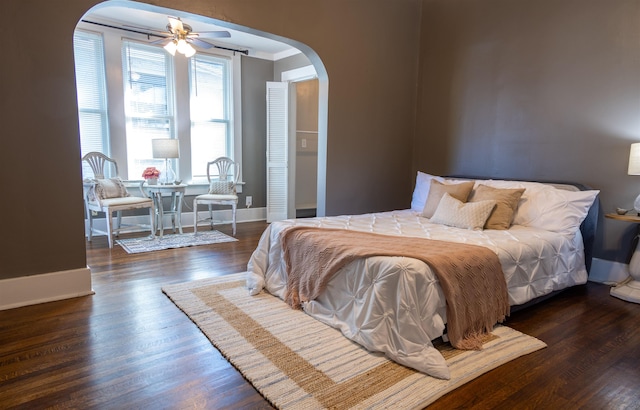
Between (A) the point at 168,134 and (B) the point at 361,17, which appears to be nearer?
(B) the point at 361,17

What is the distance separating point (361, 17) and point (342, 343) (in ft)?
10.7

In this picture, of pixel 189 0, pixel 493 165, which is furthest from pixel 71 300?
pixel 493 165

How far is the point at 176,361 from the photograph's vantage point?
196cm

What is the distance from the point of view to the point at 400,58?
14.5 feet

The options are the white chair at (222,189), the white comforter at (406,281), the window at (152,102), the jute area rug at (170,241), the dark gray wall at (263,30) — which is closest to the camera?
the white comforter at (406,281)

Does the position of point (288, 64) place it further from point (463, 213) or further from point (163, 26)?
point (463, 213)

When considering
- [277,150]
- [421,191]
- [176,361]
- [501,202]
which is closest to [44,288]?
[176,361]

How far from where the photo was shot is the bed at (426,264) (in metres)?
1.94

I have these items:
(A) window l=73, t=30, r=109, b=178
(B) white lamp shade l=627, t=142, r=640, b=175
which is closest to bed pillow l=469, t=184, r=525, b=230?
(B) white lamp shade l=627, t=142, r=640, b=175

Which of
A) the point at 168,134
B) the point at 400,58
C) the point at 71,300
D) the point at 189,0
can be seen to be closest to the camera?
the point at 71,300

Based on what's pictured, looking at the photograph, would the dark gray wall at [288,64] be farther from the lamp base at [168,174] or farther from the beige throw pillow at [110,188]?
the beige throw pillow at [110,188]

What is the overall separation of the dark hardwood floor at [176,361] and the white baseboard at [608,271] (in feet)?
1.30

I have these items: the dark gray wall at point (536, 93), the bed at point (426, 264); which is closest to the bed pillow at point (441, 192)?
the bed at point (426, 264)

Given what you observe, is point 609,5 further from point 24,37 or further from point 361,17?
point 24,37
